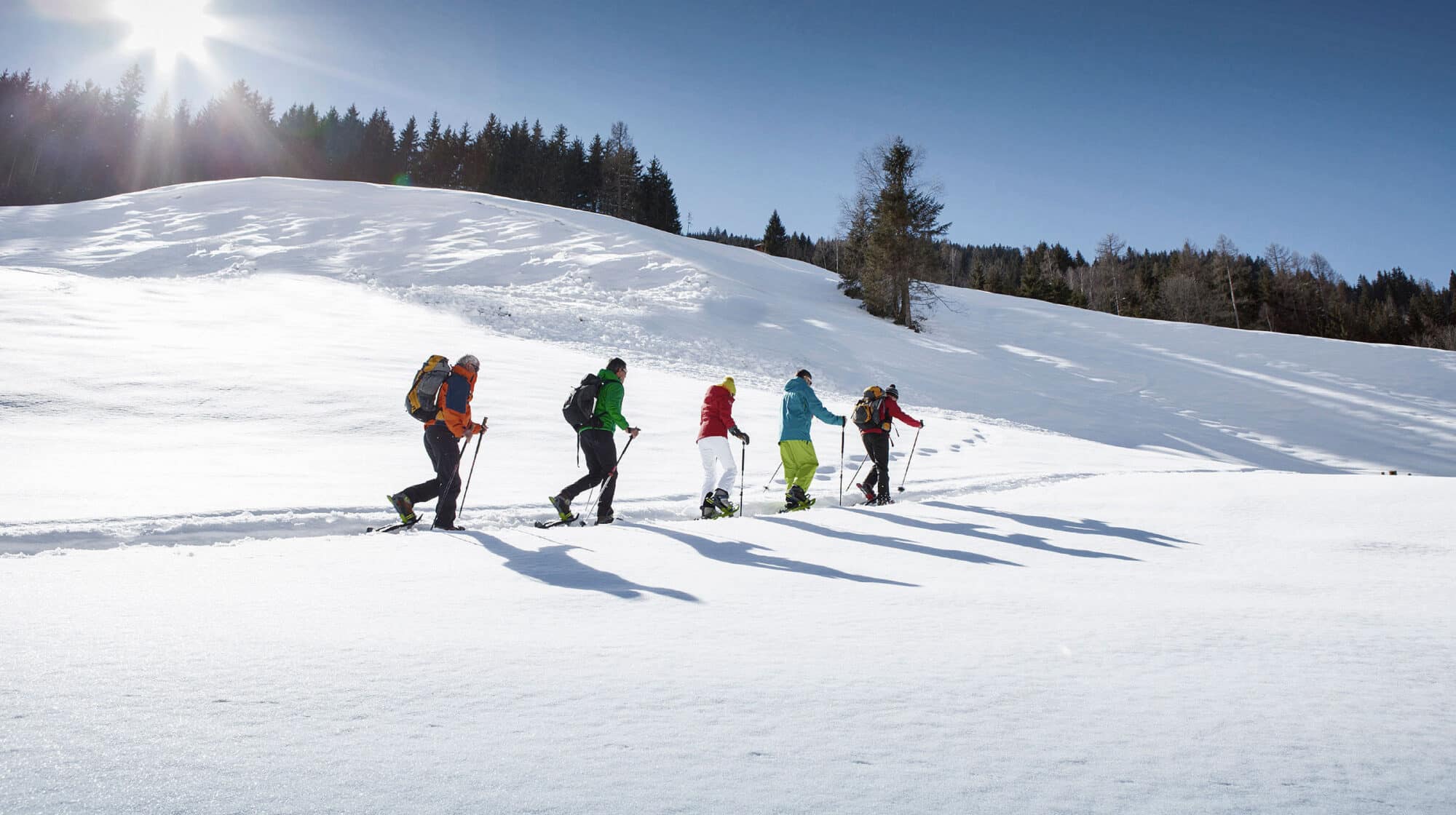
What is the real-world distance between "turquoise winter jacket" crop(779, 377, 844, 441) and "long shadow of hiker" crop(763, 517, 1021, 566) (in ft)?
5.83

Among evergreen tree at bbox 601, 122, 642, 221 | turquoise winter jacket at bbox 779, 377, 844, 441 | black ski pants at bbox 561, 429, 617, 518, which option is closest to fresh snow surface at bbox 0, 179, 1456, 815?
black ski pants at bbox 561, 429, 617, 518

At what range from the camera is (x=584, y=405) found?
7438 millimetres

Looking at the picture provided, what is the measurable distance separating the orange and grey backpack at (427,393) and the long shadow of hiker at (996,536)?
4.63 m

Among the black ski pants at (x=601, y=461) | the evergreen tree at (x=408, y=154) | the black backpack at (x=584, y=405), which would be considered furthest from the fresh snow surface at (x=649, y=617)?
the evergreen tree at (x=408, y=154)

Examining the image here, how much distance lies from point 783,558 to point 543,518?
126 inches

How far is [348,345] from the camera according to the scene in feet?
52.5

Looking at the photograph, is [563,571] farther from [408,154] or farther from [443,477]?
[408,154]

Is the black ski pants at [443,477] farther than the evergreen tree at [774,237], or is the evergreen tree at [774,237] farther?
the evergreen tree at [774,237]

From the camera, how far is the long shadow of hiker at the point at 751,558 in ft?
15.4

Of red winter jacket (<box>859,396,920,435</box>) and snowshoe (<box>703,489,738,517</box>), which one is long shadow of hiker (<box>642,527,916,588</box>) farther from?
red winter jacket (<box>859,396,920,435</box>)

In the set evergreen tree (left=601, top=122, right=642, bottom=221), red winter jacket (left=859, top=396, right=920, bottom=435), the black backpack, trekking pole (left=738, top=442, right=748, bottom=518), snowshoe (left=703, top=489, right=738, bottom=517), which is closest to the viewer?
the black backpack

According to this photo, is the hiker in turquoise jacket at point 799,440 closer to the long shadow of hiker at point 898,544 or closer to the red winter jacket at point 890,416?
the red winter jacket at point 890,416

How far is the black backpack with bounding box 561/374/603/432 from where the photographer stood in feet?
24.4

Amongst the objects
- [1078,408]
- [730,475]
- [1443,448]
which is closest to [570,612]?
[730,475]
